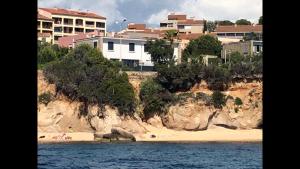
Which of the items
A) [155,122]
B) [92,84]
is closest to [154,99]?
[155,122]

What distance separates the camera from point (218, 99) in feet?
262

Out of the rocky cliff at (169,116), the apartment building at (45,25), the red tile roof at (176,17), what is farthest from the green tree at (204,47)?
the red tile roof at (176,17)

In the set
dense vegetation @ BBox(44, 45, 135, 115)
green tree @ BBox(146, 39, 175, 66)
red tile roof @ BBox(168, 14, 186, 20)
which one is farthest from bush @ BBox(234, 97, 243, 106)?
red tile roof @ BBox(168, 14, 186, 20)

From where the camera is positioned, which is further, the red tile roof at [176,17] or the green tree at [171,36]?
the red tile roof at [176,17]

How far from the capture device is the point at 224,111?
80.7 metres

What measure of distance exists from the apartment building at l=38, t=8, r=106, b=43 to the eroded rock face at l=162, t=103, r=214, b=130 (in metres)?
57.4

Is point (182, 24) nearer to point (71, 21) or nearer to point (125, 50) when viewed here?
point (71, 21)

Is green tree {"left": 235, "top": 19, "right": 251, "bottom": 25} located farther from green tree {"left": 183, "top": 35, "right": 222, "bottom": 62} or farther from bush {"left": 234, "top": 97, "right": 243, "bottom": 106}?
bush {"left": 234, "top": 97, "right": 243, "bottom": 106}

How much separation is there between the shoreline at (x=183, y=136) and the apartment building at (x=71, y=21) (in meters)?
57.5

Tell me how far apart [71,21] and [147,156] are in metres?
83.6

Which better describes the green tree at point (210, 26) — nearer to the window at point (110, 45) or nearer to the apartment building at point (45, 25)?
the apartment building at point (45, 25)

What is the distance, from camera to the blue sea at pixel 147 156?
47812 mm
